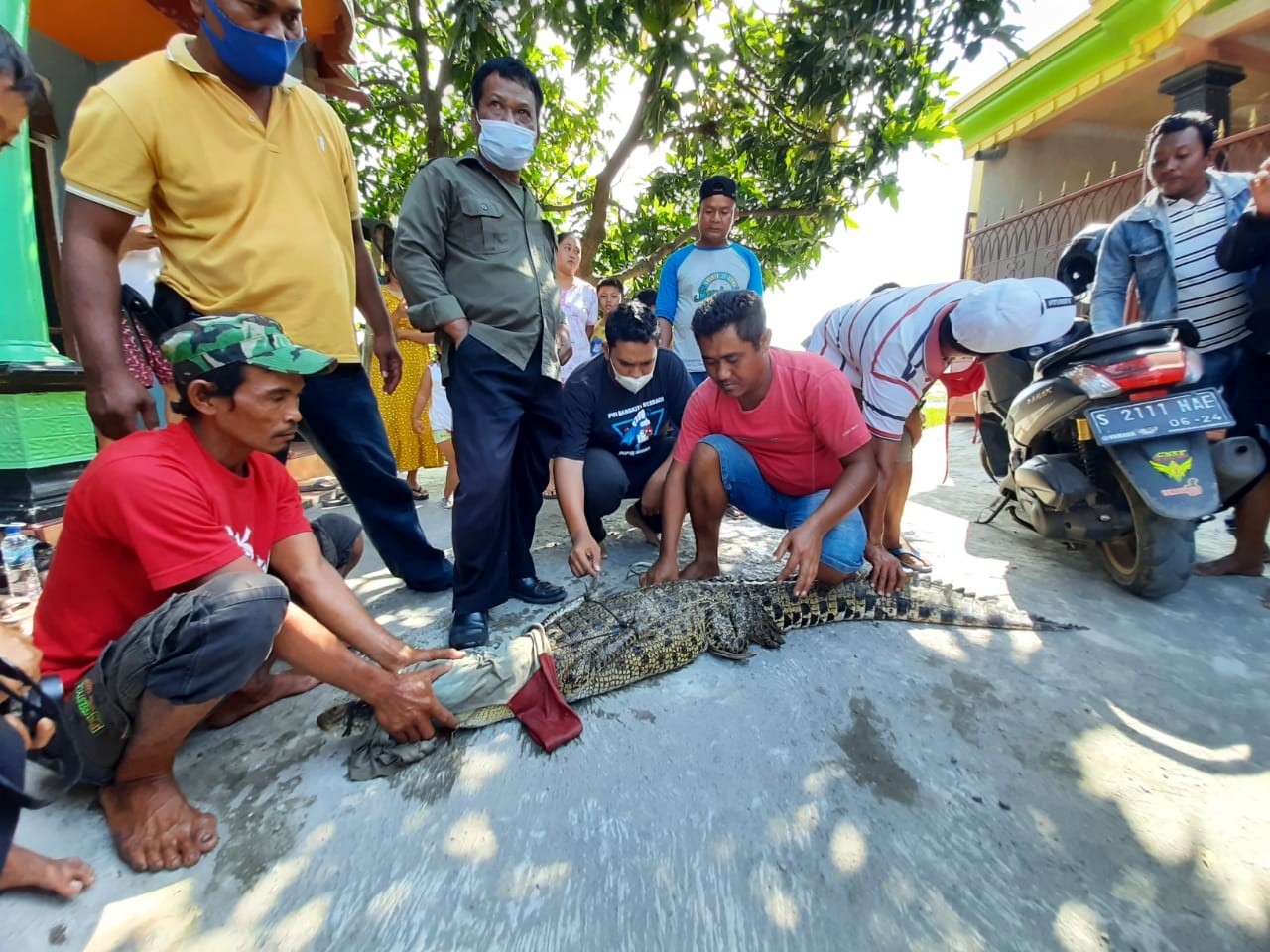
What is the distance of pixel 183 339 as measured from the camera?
151 centimetres

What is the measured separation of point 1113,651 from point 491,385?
8.24 ft

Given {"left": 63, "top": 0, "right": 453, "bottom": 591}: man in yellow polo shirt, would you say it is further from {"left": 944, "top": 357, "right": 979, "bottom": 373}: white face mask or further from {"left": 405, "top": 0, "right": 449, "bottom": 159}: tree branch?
{"left": 405, "top": 0, "right": 449, "bottom": 159}: tree branch

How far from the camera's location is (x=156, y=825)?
4.58 feet

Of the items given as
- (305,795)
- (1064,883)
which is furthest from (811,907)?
(305,795)

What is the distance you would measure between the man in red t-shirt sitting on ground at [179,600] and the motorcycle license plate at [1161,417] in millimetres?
2700

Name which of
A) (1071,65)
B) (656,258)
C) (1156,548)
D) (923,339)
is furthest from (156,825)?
(1071,65)

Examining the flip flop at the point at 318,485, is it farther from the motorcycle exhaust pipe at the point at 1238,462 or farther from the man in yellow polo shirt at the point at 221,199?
the motorcycle exhaust pipe at the point at 1238,462

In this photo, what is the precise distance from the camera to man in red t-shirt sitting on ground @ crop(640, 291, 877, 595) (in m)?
2.42

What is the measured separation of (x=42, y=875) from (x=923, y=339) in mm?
3136

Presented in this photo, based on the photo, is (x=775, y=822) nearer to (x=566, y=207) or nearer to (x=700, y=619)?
(x=700, y=619)

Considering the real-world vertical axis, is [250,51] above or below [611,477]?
above

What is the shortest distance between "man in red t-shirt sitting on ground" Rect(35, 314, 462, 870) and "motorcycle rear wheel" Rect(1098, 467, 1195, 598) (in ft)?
9.19

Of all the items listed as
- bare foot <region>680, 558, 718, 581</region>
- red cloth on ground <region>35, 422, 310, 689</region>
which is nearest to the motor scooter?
bare foot <region>680, 558, 718, 581</region>

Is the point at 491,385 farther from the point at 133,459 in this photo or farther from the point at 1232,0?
the point at 1232,0
